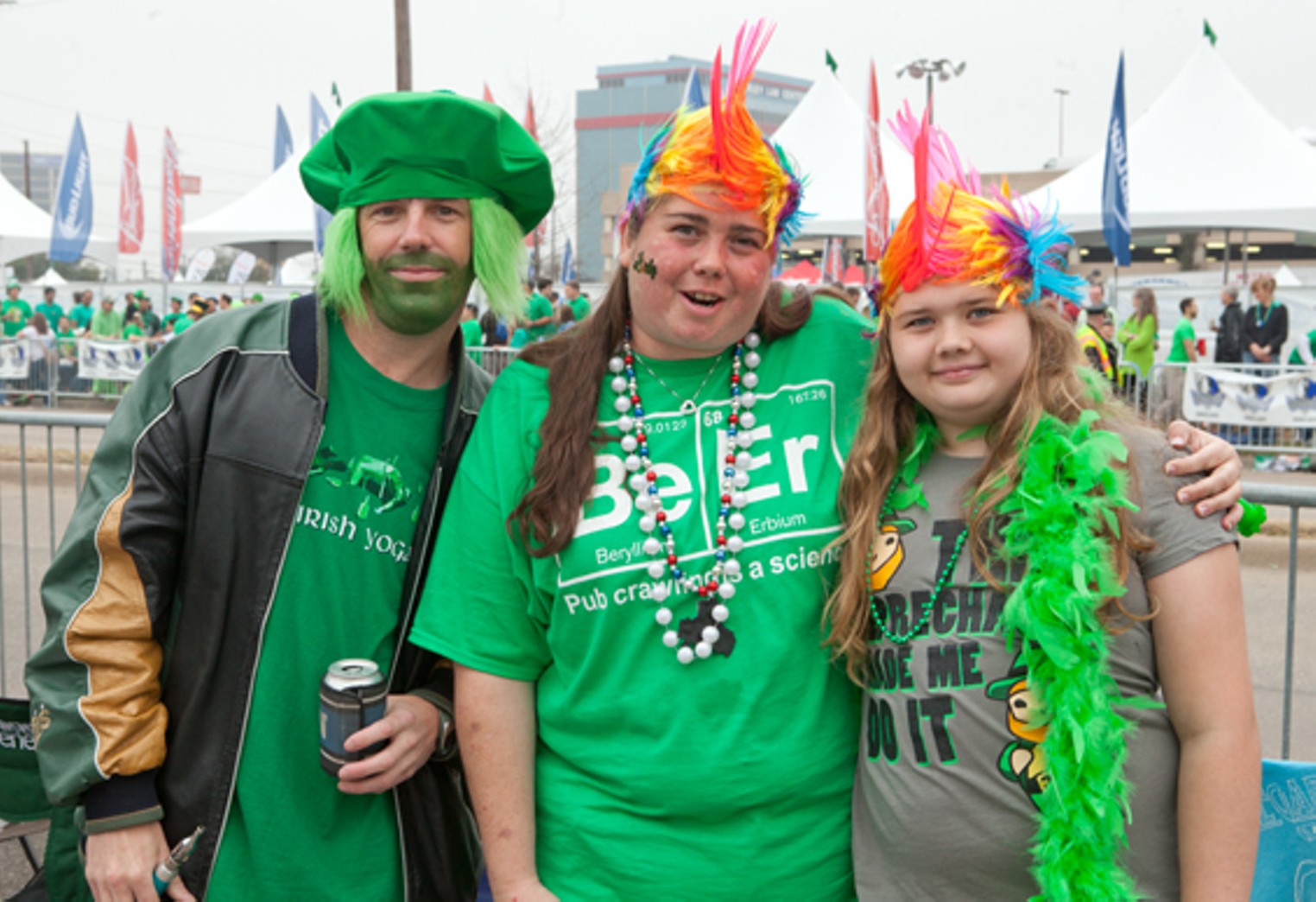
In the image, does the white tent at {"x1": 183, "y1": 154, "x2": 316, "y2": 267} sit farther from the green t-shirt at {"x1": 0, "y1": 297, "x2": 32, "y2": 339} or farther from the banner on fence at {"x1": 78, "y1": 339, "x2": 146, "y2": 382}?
the banner on fence at {"x1": 78, "y1": 339, "x2": 146, "y2": 382}

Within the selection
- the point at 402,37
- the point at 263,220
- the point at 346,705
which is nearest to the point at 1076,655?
the point at 346,705

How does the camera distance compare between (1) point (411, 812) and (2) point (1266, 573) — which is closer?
(1) point (411, 812)

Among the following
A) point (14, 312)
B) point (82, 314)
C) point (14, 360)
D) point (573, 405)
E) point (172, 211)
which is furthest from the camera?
point (172, 211)

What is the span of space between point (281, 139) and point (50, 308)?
5.19 m

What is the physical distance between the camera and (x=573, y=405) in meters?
2.03

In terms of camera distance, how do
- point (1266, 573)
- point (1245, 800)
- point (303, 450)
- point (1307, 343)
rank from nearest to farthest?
point (1245, 800)
point (303, 450)
point (1266, 573)
point (1307, 343)

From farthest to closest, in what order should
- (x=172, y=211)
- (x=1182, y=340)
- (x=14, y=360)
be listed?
1. (x=172, y=211)
2. (x=14, y=360)
3. (x=1182, y=340)

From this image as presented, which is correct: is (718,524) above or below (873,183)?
below

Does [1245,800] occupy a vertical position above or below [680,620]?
below

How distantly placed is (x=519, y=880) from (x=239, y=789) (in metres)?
0.55

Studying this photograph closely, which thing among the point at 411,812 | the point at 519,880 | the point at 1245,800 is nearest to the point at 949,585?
the point at 1245,800

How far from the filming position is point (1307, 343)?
43.4ft

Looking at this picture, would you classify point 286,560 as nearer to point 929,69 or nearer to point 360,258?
point 360,258

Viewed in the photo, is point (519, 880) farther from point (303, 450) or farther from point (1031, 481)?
point (1031, 481)
